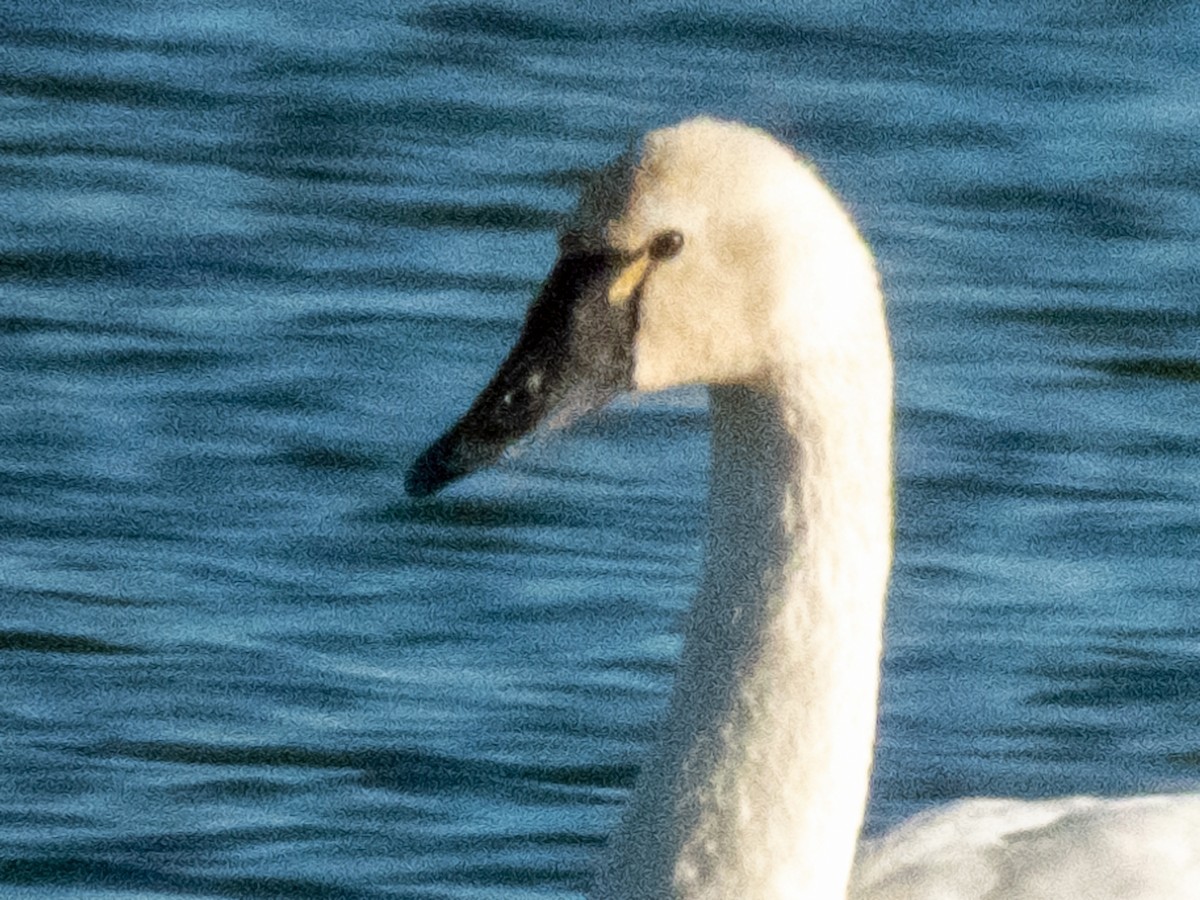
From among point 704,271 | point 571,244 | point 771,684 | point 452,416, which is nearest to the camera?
point 704,271

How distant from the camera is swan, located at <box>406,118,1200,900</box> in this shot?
4969mm

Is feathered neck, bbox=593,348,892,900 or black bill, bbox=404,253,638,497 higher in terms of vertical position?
black bill, bbox=404,253,638,497

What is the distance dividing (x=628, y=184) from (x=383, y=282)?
220 inches

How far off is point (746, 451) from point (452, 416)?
430cm

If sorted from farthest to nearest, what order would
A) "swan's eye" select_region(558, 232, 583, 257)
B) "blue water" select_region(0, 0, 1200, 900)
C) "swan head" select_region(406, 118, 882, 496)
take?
"blue water" select_region(0, 0, 1200, 900)
"swan's eye" select_region(558, 232, 583, 257)
"swan head" select_region(406, 118, 882, 496)

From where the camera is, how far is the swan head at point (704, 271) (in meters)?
4.94

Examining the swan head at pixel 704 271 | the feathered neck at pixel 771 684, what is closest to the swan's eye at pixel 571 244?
the swan head at pixel 704 271

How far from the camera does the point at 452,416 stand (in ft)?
30.8

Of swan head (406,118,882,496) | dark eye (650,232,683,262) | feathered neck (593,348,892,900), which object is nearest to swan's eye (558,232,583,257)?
swan head (406,118,882,496)

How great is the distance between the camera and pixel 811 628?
523 centimetres

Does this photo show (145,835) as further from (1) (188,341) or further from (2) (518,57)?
(2) (518,57)

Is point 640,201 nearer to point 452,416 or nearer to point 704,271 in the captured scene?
point 704,271

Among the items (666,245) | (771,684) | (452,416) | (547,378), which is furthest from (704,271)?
(452,416)

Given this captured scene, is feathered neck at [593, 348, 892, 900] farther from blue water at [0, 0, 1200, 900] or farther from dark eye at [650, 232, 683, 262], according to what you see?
blue water at [0, 0, 1200, 900]
